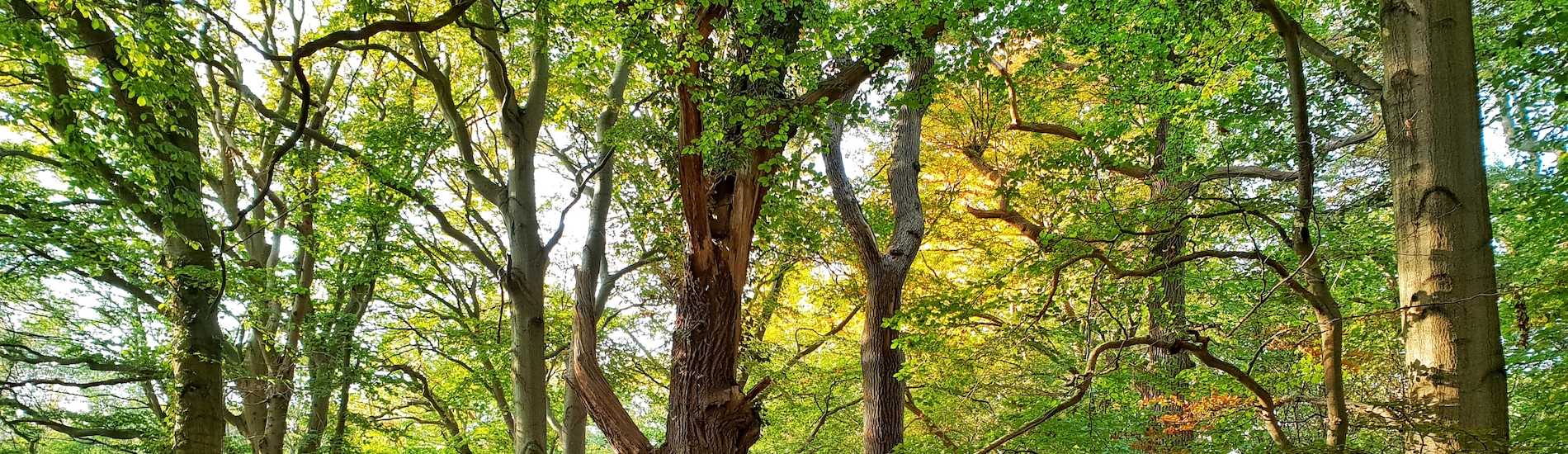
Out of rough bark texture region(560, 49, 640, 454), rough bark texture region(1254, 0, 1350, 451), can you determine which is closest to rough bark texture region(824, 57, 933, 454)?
rough bark texture region(560, 49, 640, 454)

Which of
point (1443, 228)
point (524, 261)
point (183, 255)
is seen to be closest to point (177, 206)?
point (183, 255)

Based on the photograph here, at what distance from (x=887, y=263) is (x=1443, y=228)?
3673 mm

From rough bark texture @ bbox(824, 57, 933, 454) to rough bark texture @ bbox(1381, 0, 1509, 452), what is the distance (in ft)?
10.4

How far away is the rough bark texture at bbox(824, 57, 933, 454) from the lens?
223 inches

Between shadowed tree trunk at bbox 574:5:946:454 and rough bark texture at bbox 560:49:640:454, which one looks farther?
rough bark texture at bbox 560:49:640:454

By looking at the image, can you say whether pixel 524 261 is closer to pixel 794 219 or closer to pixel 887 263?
pixel 794 219

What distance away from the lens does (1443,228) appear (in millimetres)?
2650

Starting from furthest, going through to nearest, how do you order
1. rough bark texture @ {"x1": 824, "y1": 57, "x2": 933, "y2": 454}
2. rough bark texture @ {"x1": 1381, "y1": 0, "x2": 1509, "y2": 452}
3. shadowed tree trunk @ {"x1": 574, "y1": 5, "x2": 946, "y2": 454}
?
rough bark texture @ {"x1": 824, "y1": 57, "x2": 933, "y2": 454}, shadowed tree trunk @ {"x1": 574, "y1": 5, "x2": 946, "y2": 454}, rough bark texture @ {"x1": 1381, "y1": 0, "x2": 1509, "y2": 452}

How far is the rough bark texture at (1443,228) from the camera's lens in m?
2.60

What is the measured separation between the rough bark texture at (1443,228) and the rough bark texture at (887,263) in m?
3.17

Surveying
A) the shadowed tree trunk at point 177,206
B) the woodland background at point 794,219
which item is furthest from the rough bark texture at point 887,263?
the shadowed tree trunk at point 177,206

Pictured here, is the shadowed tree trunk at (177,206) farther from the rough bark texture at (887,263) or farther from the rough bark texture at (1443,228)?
the rough bark texture at (1443,228)

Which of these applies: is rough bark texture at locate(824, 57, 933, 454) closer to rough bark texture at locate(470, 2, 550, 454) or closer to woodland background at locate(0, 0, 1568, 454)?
woodland background at locate(0, 0, 1568, 454)

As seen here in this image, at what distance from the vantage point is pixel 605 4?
389 cm
